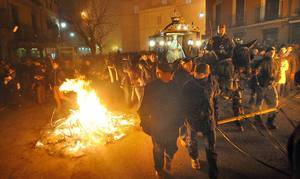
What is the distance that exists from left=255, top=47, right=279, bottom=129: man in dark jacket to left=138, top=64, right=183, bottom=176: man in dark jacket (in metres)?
4.01

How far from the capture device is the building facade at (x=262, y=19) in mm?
23633

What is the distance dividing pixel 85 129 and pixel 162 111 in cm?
413

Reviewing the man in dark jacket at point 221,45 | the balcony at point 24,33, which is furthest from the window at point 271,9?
the balcony at point 24,33

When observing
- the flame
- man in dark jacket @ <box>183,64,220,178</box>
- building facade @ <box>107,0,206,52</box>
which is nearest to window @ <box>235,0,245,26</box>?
building facade @ <box>107,0,206,52</box>

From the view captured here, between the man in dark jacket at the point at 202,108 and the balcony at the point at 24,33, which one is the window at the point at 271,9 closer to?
the balcony at the point at 24,33

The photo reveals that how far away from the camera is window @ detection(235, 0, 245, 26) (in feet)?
98.3

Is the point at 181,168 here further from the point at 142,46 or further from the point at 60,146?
the point at 142,46

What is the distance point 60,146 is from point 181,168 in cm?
339

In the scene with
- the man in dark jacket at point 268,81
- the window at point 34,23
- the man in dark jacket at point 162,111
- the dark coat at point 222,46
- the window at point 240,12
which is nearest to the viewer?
the man in dark jacket at point 162,111

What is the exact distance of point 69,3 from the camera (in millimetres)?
36844

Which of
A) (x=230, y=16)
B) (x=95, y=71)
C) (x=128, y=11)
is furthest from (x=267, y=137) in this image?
(x=128, y=11)

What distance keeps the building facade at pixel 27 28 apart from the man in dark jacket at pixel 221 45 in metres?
15.1

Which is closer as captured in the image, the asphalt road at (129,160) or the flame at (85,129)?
the asphalt road at (129,160)

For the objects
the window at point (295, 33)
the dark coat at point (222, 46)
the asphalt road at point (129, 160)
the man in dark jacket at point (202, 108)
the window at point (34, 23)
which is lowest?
the asphalt road at point (129, 160)
